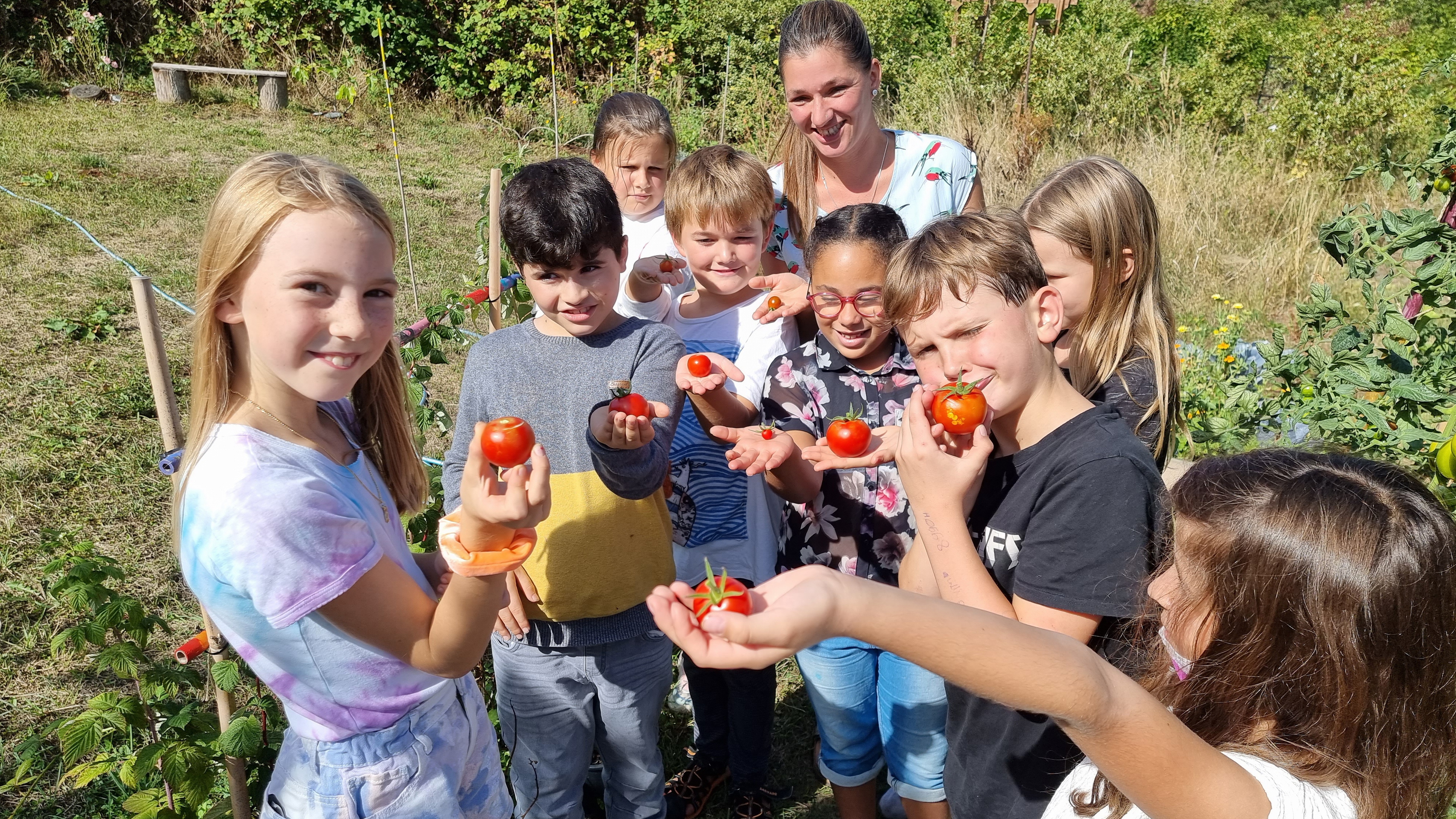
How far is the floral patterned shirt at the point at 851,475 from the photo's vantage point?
7.45 ft

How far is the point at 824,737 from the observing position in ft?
8.12

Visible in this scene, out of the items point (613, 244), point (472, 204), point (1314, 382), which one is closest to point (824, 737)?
point (613, 244)

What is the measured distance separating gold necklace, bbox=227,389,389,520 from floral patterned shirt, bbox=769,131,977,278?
1679 mm

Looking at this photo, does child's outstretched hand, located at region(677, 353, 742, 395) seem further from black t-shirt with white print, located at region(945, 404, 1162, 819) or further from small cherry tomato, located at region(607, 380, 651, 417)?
black t-shirt with white print, located at region(945, 404, 1162, 819)

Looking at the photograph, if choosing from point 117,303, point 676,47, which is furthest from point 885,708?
point 676,47

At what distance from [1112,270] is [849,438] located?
0.90m

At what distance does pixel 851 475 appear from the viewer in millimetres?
2297

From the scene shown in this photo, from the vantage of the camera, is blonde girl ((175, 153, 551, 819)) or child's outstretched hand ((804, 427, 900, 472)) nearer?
blonde girl ((175, 153, 551, 819))

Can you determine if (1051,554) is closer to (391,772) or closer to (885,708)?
(885,708)

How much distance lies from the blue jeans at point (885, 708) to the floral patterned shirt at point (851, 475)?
217 mm

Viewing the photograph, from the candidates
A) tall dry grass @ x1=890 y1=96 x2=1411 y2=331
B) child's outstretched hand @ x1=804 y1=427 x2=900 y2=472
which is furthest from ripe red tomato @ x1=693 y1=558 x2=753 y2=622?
tall dry grass @ x1=890 y1=96 x2=1411 y2=331

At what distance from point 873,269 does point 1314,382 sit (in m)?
2.19

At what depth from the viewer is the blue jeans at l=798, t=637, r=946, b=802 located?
7.52 ft

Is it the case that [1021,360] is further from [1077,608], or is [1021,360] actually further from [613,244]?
[613,244]
